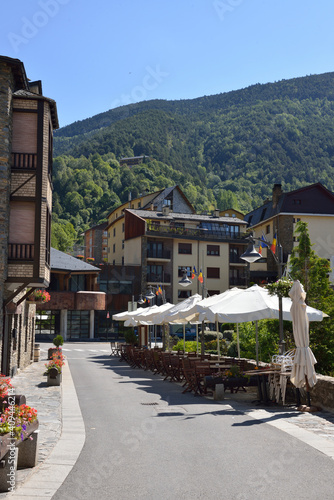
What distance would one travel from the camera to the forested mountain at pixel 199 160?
140 m

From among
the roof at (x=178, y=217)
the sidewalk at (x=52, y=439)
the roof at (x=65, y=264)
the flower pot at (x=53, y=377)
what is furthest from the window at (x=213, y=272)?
the flower pot at (x=53, y=377)

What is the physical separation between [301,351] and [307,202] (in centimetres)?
5508

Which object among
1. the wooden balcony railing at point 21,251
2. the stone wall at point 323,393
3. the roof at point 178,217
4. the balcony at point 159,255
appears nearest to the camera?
the stone wall at point 323,393

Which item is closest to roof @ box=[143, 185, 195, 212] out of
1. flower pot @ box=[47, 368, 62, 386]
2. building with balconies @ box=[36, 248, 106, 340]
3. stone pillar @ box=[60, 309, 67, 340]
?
building with balconies @ box=[36, 248, 106, 340]

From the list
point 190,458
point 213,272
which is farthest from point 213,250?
point 190,458

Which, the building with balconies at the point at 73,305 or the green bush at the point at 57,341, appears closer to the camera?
the green bush at the point at 57,341

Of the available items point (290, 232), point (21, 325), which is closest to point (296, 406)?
point (21, 325)

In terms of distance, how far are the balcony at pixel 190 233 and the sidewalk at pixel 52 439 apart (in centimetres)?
4564

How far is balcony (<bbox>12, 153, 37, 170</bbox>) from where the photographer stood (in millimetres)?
19906

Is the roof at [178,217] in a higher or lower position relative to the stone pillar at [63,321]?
higher

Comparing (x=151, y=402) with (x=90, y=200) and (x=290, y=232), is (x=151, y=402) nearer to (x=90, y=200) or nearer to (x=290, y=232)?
(x=290, y=232)

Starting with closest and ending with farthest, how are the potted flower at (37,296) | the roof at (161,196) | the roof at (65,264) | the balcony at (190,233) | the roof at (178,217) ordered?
1. the potted flower at (37,296)
2. the roof at (65,264)
3. the balcony at (190,233)
4. the roof at (178,217)
5. the roof at (161,196)

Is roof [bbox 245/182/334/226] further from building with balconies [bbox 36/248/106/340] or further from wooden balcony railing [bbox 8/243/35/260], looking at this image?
wooden balcony railing [bbox 8/243/35/260]

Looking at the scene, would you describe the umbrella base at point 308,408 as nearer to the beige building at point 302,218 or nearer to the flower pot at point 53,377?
the flower pot at point 53,377
